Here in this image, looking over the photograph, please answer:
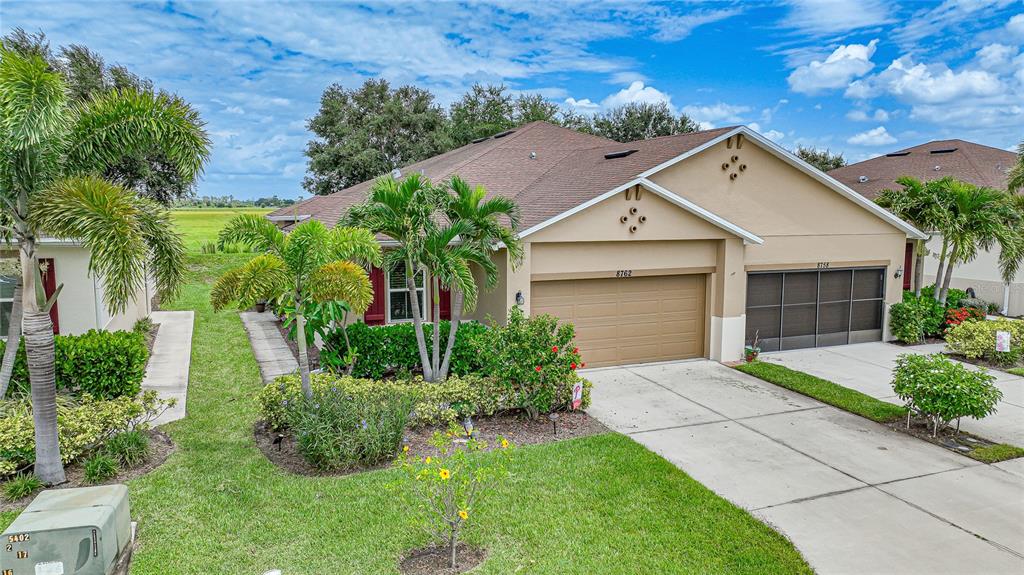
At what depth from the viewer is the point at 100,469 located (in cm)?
768

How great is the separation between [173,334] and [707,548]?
1637 cm

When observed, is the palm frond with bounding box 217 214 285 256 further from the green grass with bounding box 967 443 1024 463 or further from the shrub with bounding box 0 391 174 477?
the green grass with bounding box 967 443 1024 463

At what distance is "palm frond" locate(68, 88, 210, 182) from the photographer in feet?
24.8

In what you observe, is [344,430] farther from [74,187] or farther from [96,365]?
[96,365]

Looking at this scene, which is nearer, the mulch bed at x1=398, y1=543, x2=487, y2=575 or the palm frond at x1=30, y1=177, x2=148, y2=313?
the mulch bed at x1=398, y1=543, x2=487, y2=575

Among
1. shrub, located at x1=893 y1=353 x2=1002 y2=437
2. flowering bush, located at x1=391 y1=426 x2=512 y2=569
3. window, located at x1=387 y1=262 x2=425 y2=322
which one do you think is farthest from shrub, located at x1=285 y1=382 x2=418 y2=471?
shrub, located at x1=893 y1=353 x2=1002 y2=437

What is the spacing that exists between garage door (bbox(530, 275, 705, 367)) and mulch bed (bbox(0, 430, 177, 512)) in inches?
290

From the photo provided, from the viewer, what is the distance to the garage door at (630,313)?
13.8m

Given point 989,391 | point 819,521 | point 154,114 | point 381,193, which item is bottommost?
point 819,521

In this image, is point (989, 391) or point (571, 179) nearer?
point (989, 391)

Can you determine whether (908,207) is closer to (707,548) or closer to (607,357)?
(607,357)

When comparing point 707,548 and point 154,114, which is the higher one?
point 154,114

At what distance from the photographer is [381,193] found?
1025cm

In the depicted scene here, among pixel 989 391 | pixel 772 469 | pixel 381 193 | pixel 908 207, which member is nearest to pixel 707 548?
pixel 772 469
